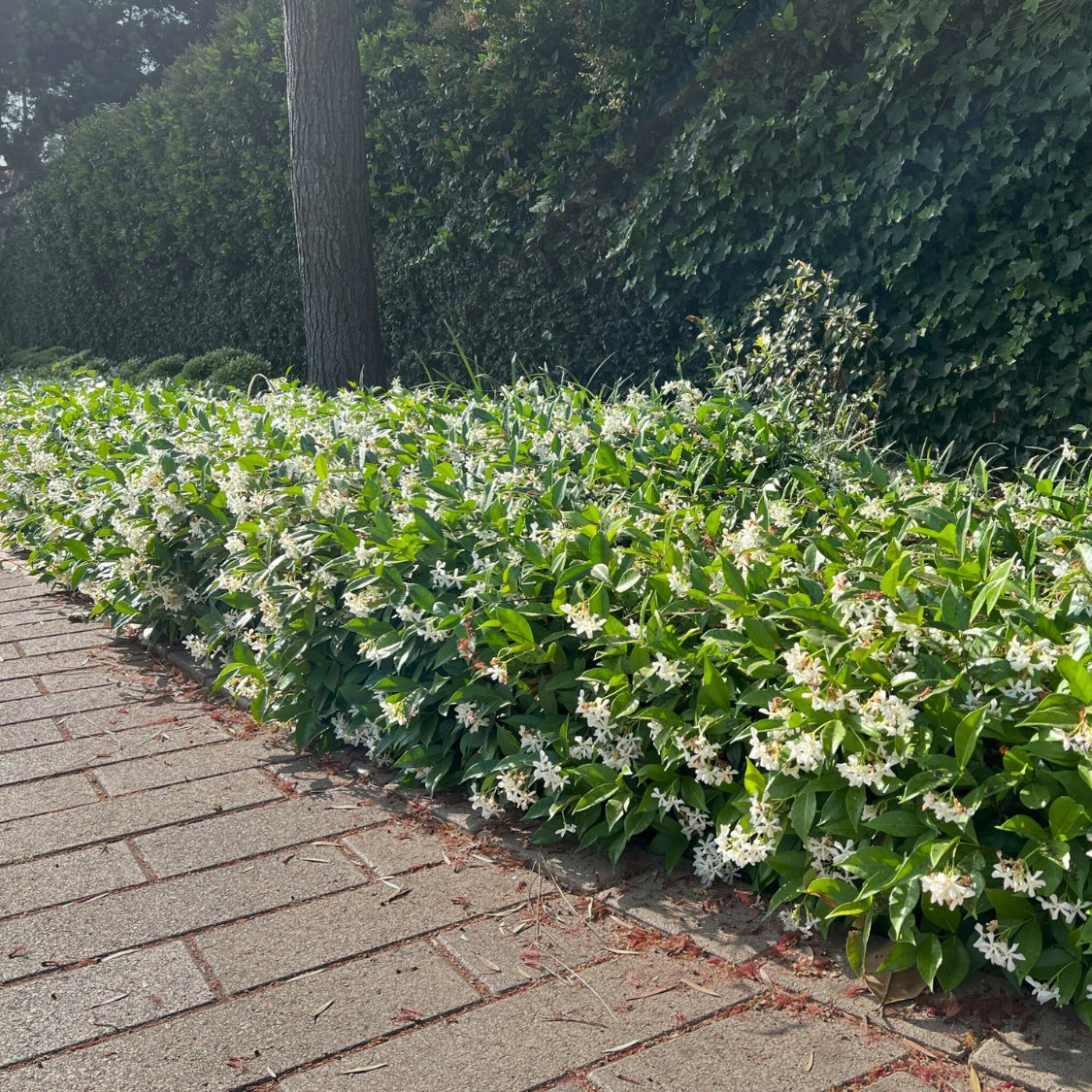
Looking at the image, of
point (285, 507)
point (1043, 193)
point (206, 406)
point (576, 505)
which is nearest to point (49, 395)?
point (206, 406)

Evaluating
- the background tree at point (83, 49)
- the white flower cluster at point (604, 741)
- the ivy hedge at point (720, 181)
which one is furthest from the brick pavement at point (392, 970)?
the background tree at point (83, 49)

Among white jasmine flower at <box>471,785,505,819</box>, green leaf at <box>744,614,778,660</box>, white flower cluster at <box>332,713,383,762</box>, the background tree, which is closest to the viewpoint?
green leaf at <box>744,614,778,660</box>

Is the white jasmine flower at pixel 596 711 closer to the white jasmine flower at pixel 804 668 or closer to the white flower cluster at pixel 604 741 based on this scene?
the white flower cluster at pixel 604 741

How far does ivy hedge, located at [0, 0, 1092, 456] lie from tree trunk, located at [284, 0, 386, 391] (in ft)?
1.94

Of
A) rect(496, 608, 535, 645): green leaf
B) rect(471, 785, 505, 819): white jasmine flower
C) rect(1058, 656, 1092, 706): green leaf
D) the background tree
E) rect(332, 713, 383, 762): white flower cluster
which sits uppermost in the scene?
the background tree

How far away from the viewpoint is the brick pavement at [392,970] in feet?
5.82

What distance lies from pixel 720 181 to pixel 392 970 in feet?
16.1

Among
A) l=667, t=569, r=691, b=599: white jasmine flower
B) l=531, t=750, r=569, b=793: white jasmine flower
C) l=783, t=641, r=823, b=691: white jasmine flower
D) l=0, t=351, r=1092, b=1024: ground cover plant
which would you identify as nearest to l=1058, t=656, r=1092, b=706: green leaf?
l=0, t=351, r=1092, b=1024: ground cover plant

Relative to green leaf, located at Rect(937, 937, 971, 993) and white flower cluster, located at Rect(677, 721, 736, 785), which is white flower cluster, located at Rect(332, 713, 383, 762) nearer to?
white flower cluster, located at Rect(677, 721, 736, 785)

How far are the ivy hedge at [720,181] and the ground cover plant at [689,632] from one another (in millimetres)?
1313

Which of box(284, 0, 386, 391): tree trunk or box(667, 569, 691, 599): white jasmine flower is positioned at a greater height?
box(284, 0, 386, 391): tree trunk

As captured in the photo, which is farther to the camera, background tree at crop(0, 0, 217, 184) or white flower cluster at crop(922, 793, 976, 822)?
background tree at crop(0, 0, 217, 184)

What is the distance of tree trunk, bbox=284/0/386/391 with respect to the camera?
6.20 meters

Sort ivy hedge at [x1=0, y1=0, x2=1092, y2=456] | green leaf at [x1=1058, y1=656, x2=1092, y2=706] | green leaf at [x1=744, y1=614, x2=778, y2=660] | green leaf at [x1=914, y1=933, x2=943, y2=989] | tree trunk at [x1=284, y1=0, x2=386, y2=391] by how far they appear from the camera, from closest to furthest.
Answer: green leaf at [x1=1058, y1=656, x2=1092, y2=706]
green leaf at [x1=914, y1=933, x2=943, y2=989]
green leaf at [x1=744, y1=614, x2=778, y2=660]
ivy hedge at [x1=0, y1=0, x2=1092, y2=456]
tree trunk at [x1=284, y1=0, x2=386, y2=391]
